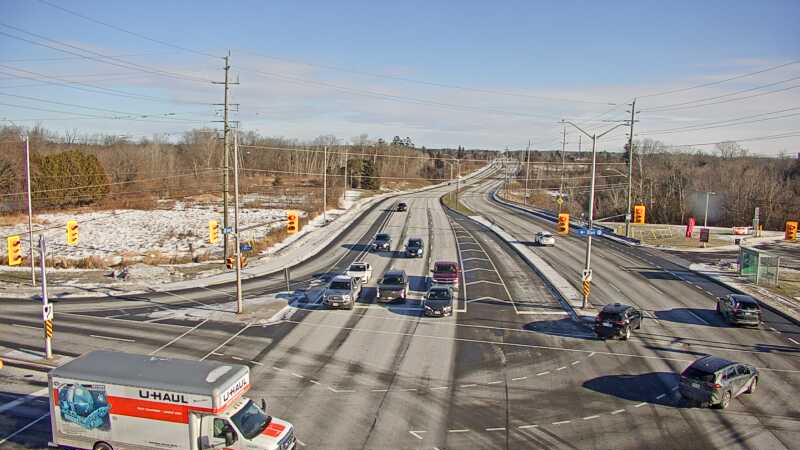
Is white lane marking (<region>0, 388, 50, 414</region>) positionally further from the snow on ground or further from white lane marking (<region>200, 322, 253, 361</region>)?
the snow on ground

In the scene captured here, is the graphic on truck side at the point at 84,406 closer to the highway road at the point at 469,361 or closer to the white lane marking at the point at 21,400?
the highway road at the point at 469,361

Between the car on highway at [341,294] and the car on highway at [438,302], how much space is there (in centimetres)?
451

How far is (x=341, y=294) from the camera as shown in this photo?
3541 cm

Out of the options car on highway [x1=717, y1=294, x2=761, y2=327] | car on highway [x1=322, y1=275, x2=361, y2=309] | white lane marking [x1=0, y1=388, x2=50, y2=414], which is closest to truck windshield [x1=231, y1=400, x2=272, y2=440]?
white lane marking [x1=0, y1=388, x2=50, y2=414]

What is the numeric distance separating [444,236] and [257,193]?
59230 mm

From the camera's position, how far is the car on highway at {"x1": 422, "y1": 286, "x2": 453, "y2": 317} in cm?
3384

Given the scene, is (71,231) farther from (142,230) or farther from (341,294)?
(142,230)

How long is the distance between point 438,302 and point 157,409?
21.2 meters

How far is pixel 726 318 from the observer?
3359 cm

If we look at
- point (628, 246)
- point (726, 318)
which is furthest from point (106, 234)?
point (726, 318)

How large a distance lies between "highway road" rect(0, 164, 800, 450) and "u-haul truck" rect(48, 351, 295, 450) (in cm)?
254

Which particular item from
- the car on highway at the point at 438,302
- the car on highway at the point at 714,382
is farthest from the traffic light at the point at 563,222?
the car on highway at the point at 714,382

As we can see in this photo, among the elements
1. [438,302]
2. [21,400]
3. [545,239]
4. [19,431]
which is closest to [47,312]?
[21,400]

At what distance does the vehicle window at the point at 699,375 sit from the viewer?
825 inches
